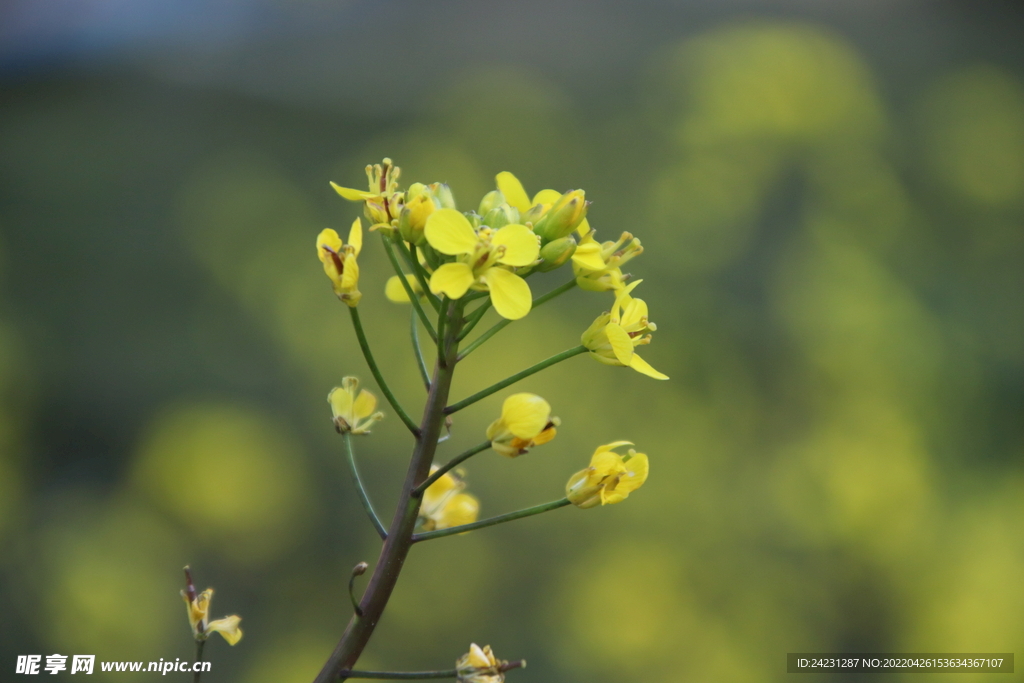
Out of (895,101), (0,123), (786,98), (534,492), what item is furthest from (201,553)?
(895,101)

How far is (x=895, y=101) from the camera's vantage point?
2.63 metres

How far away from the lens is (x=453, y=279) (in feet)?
1.69

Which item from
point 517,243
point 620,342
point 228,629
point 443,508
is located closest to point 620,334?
point 620,342

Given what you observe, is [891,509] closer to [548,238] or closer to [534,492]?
[534,492]

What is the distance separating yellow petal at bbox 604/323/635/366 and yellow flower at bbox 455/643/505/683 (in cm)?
24

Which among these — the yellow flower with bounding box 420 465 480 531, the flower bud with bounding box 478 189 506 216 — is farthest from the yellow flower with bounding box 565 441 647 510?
the flower bud with bounding box 478 189 506 216

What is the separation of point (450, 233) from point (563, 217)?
98 mm

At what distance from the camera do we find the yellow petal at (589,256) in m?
0.57

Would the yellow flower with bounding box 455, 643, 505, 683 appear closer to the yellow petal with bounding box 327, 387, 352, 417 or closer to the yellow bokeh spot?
the yellow petal with bounding box 327, 387, 352, 417

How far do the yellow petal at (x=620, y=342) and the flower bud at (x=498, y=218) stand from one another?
122mm

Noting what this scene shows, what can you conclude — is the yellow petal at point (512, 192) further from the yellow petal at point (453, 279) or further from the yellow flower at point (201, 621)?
the yellow flower at point (201, 621)

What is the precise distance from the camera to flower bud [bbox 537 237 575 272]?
0.55 meters

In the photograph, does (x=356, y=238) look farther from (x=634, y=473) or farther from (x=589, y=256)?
(x=634, y=473)

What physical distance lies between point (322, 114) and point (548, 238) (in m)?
2.02
